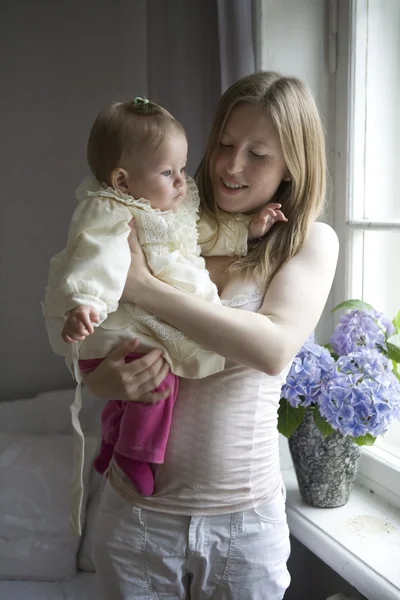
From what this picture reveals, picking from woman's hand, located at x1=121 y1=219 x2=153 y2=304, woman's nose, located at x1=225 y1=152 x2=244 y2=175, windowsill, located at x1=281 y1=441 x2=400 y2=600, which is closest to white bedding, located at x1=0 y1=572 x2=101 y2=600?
windowsill, located at x1=281 y1=441 x2=400 y2=600

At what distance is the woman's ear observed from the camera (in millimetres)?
1351

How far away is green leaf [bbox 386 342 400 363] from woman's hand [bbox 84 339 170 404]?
704 millimetres

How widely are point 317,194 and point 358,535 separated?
2.98 feet

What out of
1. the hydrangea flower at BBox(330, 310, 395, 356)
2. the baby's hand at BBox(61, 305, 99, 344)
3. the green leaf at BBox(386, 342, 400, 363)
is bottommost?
the green leaf at BBox(386, 342, 400, 363)

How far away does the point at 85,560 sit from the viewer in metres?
2.11

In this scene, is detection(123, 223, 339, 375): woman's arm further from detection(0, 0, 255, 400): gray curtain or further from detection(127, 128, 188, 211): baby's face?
detection(0, 0, 255, 400): gray curtain

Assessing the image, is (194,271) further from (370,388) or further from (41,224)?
(41,224)

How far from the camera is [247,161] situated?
4.70 feet

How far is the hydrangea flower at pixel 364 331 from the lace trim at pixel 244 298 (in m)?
0.46

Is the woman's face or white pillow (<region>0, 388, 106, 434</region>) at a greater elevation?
the woman's face

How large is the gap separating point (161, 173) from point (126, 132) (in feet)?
0.35

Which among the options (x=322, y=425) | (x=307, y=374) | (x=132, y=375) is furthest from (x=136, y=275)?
(x=322, y=425)

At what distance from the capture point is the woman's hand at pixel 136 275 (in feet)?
4.27

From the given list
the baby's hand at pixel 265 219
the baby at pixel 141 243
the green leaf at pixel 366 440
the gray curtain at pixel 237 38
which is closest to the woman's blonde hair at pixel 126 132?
the baby at pixel 141 243
